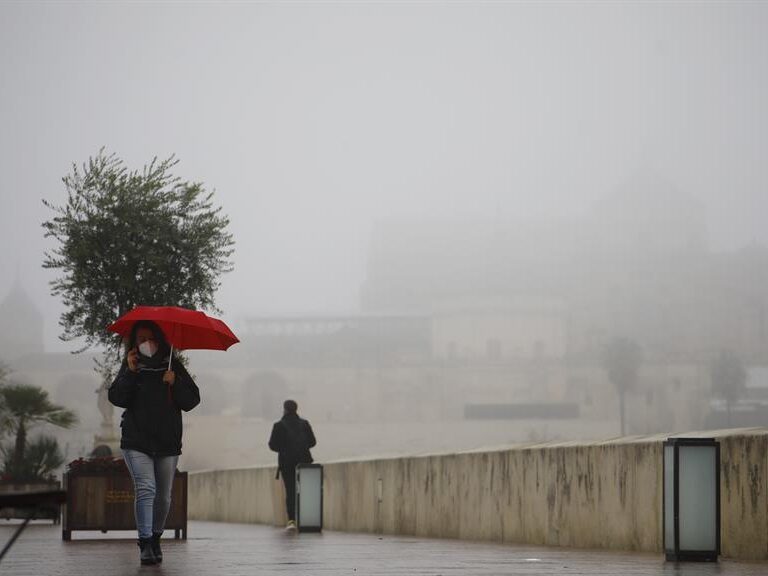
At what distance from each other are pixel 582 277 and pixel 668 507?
121310 mm

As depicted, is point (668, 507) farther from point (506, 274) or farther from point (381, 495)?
point (506, 274)

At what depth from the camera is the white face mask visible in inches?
297

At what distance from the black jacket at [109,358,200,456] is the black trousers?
6.46 meters

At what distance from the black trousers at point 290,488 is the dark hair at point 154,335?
6.50m

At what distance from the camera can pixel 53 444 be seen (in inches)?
853

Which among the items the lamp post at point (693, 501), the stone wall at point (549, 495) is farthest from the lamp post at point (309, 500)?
the lamp post at point (693, 501)

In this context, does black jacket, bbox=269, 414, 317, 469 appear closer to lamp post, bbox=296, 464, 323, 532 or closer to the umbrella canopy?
lamp post, bbox=296, 464, 323, 532

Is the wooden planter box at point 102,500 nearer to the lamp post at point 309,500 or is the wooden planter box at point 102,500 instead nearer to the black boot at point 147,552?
the lamp post at point 309,500

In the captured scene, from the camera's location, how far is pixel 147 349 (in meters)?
7.54

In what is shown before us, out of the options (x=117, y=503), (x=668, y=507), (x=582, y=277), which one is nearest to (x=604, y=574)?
(x=668, y=507)

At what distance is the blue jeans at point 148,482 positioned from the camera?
7371 mm

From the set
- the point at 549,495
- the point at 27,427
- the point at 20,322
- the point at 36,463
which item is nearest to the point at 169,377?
the point at 549,495

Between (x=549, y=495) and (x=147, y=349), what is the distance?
131 inches

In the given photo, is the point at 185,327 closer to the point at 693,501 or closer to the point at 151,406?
the point at 151,406
